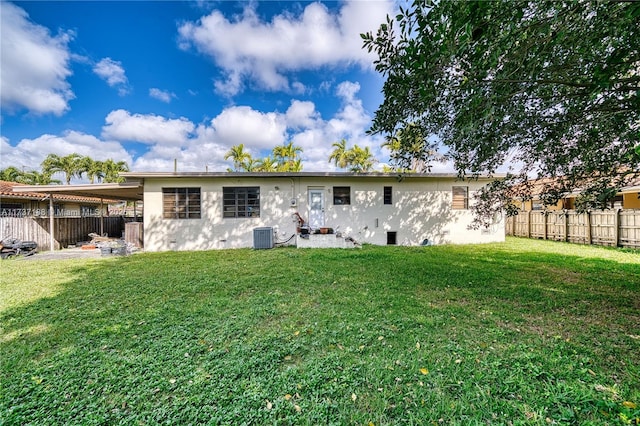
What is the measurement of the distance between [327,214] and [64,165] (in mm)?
27477

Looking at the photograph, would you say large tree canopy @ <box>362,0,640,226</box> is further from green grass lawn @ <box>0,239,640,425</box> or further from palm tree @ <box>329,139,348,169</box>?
palm tree @ <box>329,139,348,169</box>

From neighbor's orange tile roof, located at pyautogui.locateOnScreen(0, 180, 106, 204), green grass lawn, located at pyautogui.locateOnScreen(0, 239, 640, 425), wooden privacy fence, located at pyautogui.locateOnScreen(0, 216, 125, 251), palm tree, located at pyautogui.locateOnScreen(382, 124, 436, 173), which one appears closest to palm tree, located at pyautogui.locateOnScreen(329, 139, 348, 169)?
wooden privacy fence, located at pyautogui.locateOnScreen(0, 216, 125, 251)

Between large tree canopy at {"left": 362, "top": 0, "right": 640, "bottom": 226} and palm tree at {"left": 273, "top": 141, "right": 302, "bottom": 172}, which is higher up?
palm tree at {"left": 273, "top": 141, "right": 302, "bottom": 172}

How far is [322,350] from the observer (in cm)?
280

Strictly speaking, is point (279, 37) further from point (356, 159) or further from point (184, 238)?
point (356, 159)

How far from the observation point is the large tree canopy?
2488mm

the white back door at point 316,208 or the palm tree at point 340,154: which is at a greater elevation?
the palm tree at point 340,154

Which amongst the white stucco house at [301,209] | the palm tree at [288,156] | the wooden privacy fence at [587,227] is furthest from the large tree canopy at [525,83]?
the palm tree at [288,156]

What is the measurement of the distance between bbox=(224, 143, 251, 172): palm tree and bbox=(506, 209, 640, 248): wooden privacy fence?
62.6ft

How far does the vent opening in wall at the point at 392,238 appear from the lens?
11.1 m

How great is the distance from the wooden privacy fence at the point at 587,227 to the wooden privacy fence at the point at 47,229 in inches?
732

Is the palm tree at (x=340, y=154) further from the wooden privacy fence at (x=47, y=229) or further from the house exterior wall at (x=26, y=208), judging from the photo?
the house exterior wall at (x=26, y=208)

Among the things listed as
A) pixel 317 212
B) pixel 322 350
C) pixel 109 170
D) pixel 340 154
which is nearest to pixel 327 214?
pixel 317 212

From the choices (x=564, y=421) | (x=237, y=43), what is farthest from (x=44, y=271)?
(x=564, y=421)
